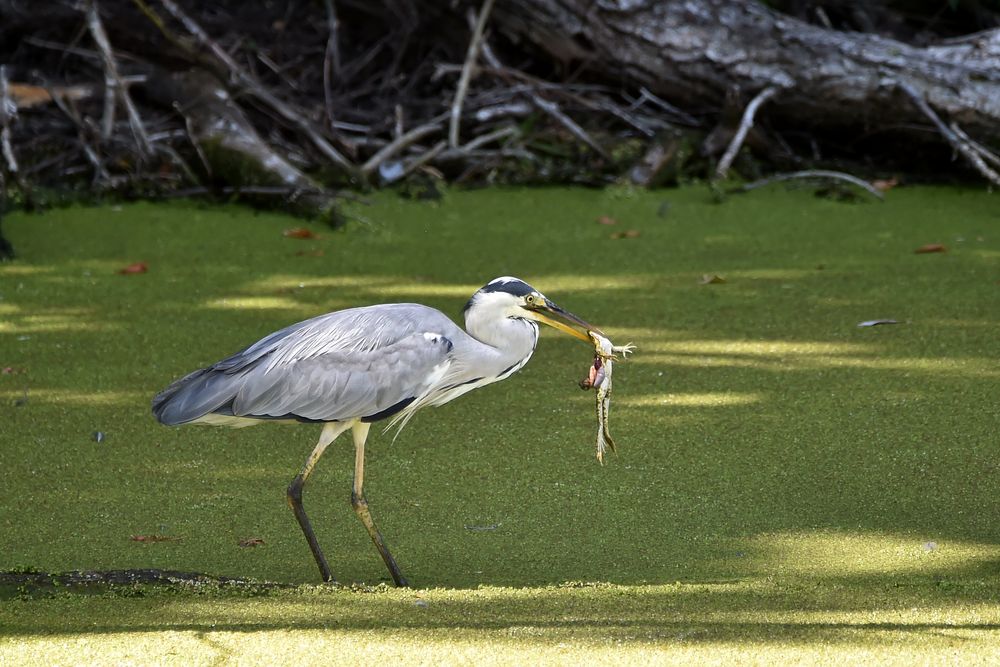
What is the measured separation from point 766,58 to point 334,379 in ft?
12.5

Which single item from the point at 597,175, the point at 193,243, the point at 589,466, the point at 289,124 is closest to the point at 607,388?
the point at 589,466

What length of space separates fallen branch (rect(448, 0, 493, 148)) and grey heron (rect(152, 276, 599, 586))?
11.0 ft

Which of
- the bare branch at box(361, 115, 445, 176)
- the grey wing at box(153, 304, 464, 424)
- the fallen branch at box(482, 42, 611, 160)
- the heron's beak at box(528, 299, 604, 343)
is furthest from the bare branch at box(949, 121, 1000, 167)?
the grey wing at box(153, 304, 464, 424)

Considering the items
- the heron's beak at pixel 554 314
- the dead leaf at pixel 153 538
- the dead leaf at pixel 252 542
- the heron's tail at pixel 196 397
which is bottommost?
the dead leaf at pixel 252 542

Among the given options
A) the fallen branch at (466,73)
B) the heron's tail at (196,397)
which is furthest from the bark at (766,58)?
the heron's tail at (196,397)

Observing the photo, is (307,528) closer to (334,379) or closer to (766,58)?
(334,379)

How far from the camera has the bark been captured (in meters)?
5.69

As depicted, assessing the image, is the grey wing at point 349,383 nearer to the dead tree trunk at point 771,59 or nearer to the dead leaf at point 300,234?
the dead leaf at point 300,234

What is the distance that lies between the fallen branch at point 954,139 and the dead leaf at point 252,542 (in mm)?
3837

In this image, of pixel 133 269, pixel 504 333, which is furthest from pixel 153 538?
pixel 133 269

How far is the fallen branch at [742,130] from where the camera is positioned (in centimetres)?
583

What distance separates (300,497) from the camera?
2.65m

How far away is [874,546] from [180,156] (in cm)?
412

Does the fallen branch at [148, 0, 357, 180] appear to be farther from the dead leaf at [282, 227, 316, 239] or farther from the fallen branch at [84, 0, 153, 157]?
the dead leaf at [282, 227, 316, 239]
